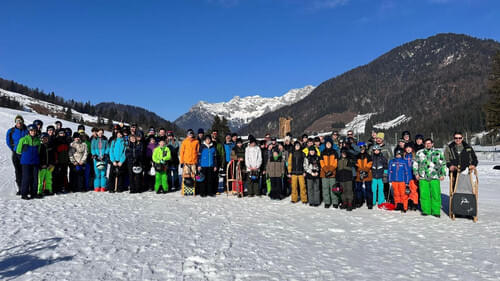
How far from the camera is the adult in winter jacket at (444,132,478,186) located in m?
8.02

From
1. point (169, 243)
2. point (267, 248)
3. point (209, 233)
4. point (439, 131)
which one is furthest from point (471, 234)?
point (439, 131)

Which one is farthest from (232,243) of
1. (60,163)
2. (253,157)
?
(60,163)

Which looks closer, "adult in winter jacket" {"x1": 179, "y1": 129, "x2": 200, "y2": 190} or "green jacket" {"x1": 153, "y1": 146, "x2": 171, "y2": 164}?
"adult in winter jacket" {"x1": 179, "y1": 129, "x2": 200, "y2": 190}

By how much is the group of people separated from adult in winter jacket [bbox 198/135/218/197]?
0.11ft

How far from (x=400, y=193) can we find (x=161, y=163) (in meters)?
7.65

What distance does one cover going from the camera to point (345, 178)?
9.23m

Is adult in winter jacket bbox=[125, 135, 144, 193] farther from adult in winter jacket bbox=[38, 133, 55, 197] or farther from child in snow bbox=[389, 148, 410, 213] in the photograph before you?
child in snow bbox=[389, 148, 410, 213]

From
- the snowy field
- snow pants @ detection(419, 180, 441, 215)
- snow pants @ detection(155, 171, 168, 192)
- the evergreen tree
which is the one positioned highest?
the evergreen tree

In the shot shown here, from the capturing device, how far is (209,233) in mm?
6219

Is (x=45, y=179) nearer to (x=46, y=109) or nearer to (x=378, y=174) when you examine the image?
(x=378, y=174)

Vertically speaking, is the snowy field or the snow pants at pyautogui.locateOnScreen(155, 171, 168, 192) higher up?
the snow pants at pyautogui.locateOnScreen(155, 171, 168, 192)

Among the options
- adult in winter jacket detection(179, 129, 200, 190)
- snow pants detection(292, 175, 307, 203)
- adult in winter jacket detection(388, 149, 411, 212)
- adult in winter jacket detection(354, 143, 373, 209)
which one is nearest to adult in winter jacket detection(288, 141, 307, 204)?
snow pants detection(292, 175, 307, 203)

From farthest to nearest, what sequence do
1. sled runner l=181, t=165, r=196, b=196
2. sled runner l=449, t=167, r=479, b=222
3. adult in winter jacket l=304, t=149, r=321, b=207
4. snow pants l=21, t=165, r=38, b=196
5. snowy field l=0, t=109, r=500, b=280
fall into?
sled runner l=181, t=165, r=196, b=196
adult in winter jacket l=304, t=149, r=321, b=207
snow pants l=21, t=165, r=38, b=196
sled runner l=449, t=167, r=479, b=222
snowy field l=0, t=109, r=500, b=280

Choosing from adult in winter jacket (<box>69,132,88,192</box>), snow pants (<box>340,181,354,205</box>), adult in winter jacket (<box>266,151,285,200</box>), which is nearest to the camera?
snow pants (<box>340,181,354,205</box>)
